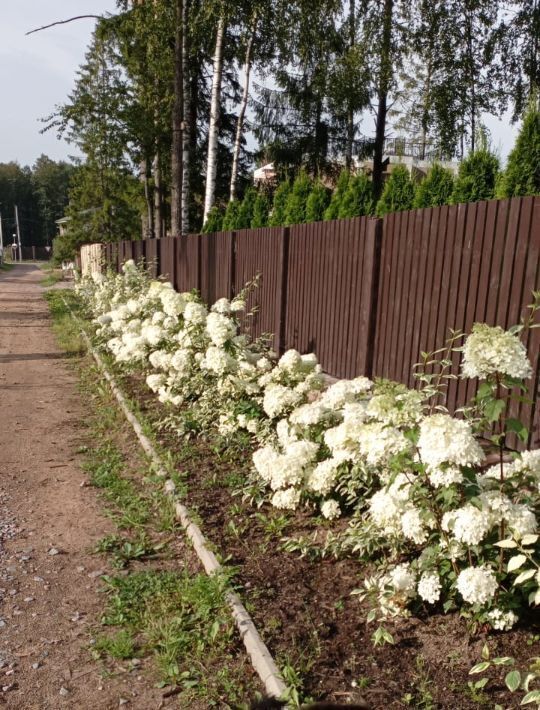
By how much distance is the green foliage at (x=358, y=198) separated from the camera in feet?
26.3

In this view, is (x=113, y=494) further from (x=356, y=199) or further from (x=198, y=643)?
(x=356, y=199)

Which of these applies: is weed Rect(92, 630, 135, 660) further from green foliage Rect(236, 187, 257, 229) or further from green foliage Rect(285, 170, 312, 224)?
green foliage Rect(236, 187, 257, 229)

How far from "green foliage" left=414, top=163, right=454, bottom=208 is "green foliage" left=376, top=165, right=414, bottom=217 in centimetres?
30

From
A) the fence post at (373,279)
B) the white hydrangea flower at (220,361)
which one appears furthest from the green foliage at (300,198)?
the white hydrangea flower at (220,361)

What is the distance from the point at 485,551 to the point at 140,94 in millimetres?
20016

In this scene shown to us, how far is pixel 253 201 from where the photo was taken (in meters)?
12.0

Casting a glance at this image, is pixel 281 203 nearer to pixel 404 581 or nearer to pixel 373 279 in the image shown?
pixel 373 279

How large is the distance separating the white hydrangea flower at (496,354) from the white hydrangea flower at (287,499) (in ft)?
5.95

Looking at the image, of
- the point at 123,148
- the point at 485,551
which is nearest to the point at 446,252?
the point at 485,551

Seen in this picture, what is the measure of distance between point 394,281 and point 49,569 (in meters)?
3.66

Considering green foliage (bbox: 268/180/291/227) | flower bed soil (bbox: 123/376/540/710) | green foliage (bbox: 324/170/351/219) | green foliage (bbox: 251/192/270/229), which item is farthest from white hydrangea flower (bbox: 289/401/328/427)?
green foliage (bbox: 251/192/270/229)

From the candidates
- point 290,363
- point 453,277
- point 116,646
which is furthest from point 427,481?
point 290,363

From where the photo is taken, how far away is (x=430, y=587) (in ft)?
8.61

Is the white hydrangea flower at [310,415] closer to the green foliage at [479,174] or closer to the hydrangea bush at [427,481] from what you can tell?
the hydrangea bush at [427,481]
